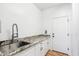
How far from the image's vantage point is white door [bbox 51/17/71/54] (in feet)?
3.28

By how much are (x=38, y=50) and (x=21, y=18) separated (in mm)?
472

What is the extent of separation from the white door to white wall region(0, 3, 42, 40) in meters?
0.21

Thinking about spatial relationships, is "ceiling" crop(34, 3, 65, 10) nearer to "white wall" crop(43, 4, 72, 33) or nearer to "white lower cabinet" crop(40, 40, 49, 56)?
"white wall" crop(43, 4, 72, 33)

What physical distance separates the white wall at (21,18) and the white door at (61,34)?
0.21 m

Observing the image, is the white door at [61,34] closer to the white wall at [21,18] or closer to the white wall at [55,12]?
the white wall at [55,12]

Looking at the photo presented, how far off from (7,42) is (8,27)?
7.6 inches

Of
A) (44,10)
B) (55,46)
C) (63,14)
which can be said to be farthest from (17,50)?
(63,14)

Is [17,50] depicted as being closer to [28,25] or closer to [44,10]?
[28,25]

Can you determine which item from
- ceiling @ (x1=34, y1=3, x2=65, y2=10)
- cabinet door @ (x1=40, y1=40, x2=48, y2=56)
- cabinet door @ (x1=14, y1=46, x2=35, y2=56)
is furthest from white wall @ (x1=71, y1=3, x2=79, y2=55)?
cabinet door @ (x1=14, y1=46, x2=35, y2=56)

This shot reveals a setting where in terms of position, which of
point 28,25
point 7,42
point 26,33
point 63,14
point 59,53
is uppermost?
point 63,14

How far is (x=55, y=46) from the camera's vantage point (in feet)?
3.48

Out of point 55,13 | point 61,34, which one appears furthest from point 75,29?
point 55,13

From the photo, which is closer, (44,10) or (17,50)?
(17,50)

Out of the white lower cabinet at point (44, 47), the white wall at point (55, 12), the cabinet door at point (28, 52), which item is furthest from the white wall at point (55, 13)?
the cabinet door at point (28, 52)
